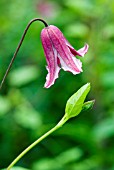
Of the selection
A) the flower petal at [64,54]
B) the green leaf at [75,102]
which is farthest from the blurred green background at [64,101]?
the green leaf at [75,102]

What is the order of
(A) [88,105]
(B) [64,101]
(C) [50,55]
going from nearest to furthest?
1. (A) [88,105]
2. (C) [50,55]
3. (B) [64,101]

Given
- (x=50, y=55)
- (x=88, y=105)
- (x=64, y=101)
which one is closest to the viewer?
(x=88, y=105)

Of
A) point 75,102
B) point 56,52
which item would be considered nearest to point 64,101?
point 56,52

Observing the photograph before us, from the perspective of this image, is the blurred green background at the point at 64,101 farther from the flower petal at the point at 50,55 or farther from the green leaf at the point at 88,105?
the green leaf at the point at 88,105

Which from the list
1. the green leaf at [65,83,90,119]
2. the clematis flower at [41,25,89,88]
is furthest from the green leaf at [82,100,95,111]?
the clematis flower at [41,25,89,88]

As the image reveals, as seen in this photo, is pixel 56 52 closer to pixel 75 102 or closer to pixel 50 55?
pixel 50 55

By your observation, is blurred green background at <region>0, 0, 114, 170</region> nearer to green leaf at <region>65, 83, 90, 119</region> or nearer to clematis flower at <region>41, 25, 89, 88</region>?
clematis flower at <region>41, 25, 89, 88</region>
